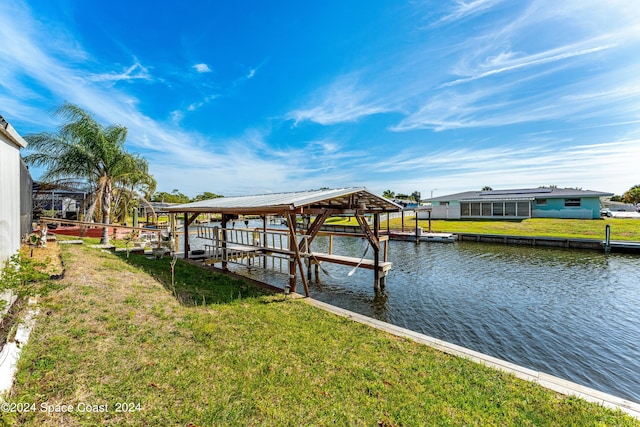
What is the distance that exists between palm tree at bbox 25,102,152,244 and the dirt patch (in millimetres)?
7103

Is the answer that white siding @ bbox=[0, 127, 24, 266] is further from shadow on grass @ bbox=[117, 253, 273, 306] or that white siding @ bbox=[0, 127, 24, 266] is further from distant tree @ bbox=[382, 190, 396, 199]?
distant tree @ bbox=[382, 190, 396, 199]

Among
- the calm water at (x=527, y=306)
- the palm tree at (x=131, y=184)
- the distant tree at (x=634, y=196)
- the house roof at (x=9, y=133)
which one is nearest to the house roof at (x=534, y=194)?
the calm water at (x=527, y=306)

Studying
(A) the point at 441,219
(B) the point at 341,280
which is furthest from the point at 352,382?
(A) the point at 441,219

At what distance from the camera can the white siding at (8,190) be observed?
15.0 ft

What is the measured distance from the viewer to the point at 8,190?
16.2 ft

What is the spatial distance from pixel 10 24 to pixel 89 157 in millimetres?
8076

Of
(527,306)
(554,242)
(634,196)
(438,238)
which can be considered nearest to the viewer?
(527,306)

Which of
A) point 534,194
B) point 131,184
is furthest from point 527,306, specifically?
point 534,194

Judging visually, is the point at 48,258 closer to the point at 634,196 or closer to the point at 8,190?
the point at 8,190

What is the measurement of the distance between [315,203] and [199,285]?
13.1 feet

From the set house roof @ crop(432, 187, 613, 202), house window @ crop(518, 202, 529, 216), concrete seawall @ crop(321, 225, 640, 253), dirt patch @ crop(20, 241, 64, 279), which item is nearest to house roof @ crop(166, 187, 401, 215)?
dirt patch @ crop(20, 241, 64, 279)

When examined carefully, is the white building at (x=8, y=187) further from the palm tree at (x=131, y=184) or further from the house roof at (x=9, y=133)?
the palm tree at (x=131, y=184)

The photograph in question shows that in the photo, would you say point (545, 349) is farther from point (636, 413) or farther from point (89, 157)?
point (89, 157)

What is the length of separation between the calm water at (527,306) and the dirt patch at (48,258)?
250 inches
